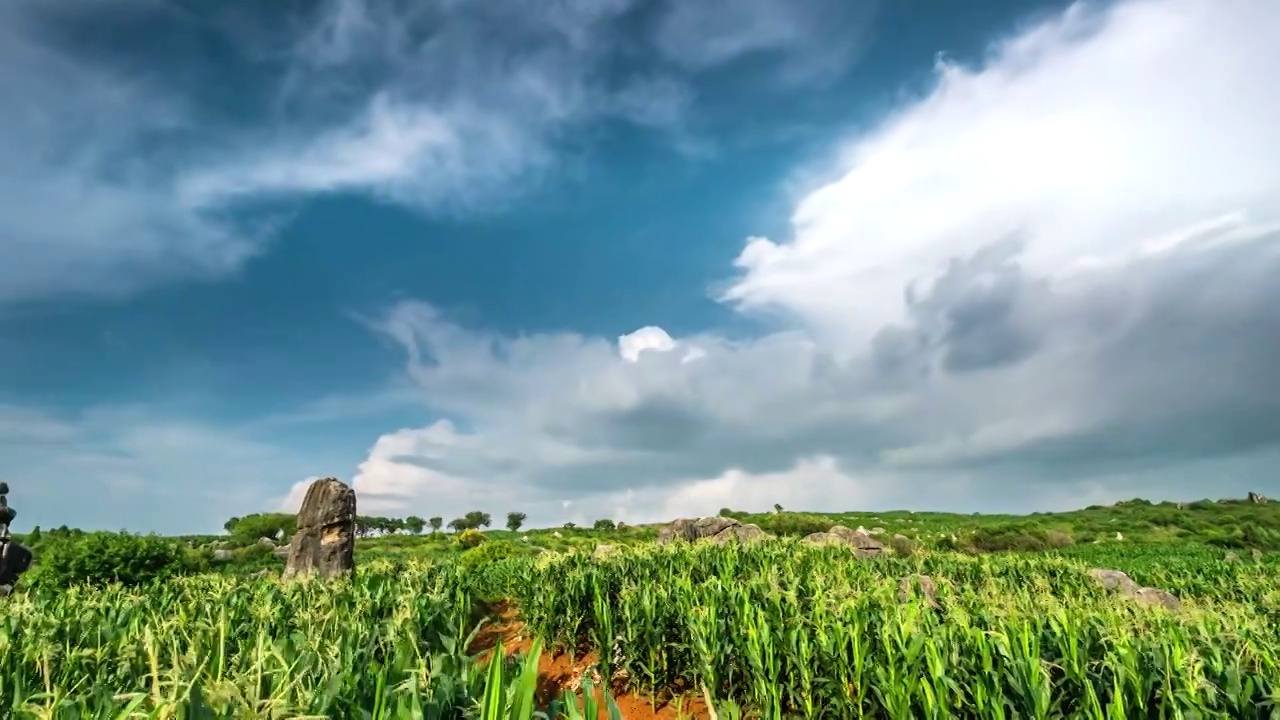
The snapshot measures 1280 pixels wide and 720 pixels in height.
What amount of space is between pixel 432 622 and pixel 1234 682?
840cm

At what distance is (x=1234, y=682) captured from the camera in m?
5.23

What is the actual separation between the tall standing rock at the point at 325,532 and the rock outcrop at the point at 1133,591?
18.4 meters

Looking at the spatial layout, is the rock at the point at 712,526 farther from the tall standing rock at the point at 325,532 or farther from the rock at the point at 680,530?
the tall standing rock at the point at 325,532

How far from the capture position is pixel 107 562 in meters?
17.5

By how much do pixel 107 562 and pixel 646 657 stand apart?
16.1 metres

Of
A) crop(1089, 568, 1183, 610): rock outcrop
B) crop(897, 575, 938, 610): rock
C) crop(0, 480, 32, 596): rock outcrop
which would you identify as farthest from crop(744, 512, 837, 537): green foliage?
crop(0, 480, 32, 596): rock outcrop

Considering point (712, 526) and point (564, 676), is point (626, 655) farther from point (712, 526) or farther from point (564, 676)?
point (712, 526)

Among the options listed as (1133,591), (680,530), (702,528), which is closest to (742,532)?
(702,528)

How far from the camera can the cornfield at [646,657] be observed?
11.9 feet

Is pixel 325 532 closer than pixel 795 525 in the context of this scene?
Yes

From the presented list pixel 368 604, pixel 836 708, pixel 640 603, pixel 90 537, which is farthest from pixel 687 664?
pixel 90 537

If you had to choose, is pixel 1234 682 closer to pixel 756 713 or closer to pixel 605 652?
pixel 756 713

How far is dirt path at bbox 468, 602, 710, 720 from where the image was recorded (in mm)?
8438

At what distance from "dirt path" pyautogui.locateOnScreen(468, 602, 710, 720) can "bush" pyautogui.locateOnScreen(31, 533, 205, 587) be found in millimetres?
9477
